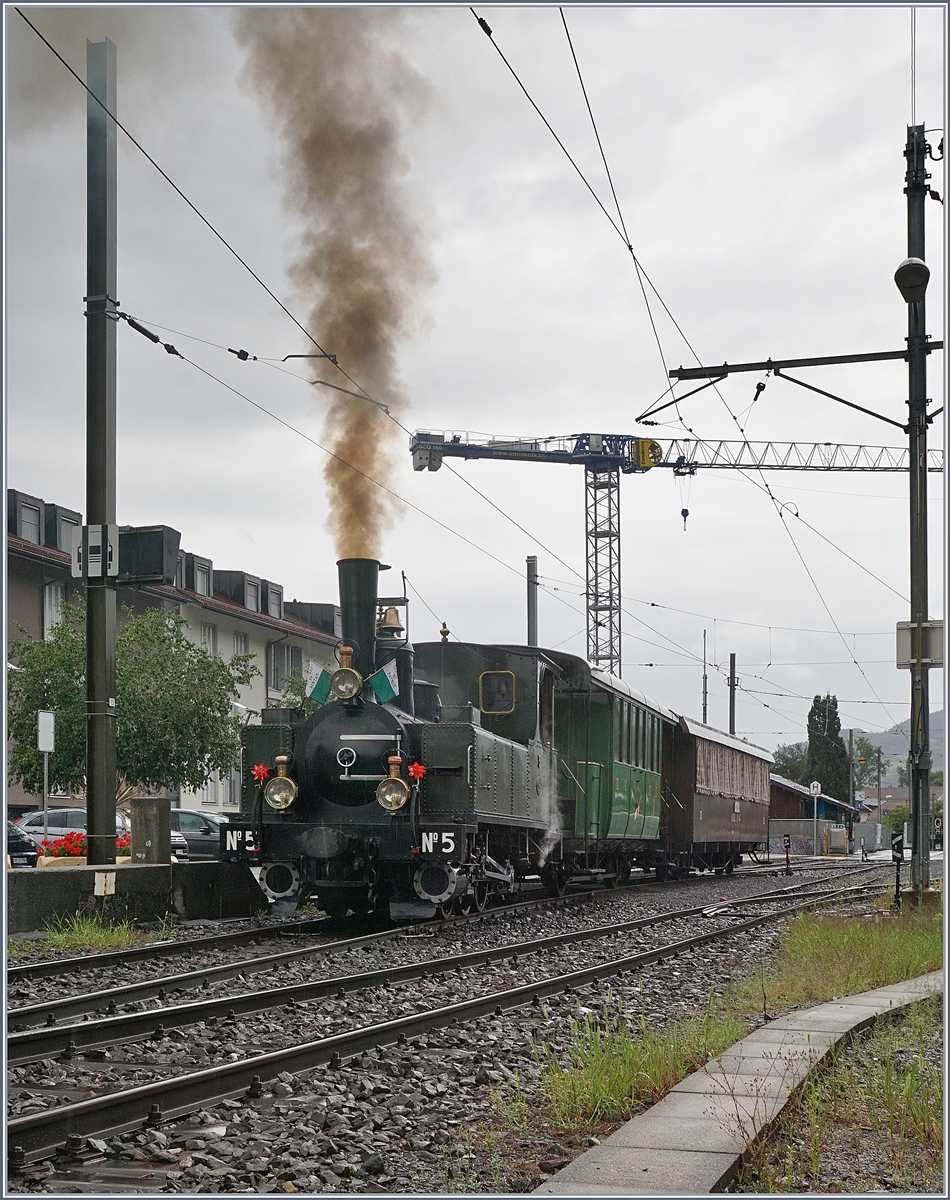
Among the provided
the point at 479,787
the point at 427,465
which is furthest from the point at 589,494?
the point at 479,787

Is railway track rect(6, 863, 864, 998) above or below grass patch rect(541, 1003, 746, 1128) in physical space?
below

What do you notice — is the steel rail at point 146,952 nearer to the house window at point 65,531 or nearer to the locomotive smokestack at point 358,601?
the locomotive smokestack at point 358,601

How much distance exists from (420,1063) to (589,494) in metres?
18.9

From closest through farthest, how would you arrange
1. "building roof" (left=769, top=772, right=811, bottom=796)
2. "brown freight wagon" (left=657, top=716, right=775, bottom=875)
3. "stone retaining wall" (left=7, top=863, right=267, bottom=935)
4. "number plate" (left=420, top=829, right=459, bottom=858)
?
"stone retaining wall" (left=7, top=863, right=267, bottom=935) < "number plate" (left=420, top=829, right=459, bottom=858) < "brown freight wagon" (left=657, top=716, right=775, bottom=875) < "building roof" (left=769, top=772, right=811, bottom=796)

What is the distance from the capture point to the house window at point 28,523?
22.6m

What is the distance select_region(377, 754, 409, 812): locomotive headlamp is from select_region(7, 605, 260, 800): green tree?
10194 millimetres

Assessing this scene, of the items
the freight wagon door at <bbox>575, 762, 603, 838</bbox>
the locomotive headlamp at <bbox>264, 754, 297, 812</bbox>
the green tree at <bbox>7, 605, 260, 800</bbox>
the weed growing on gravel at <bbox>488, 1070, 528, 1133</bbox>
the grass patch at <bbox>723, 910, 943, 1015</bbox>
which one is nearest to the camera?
the weed growing on gravel at <bbox>488, 1070, 528, 1133</bbox>

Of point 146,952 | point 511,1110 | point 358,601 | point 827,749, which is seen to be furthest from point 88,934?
point 827,749

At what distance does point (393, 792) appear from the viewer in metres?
13.1

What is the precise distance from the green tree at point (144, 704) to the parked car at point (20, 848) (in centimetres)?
121

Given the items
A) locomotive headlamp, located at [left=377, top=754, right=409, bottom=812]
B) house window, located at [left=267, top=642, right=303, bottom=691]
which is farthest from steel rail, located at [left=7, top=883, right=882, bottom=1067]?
house window, located at [left=267, top=642, right=303, bottom=691]

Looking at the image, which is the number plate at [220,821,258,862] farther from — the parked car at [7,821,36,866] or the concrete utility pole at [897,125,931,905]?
the parked car at [7,821,36,866]

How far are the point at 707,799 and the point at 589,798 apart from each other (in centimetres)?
983

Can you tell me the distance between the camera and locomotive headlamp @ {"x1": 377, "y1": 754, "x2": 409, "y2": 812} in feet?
42.7
